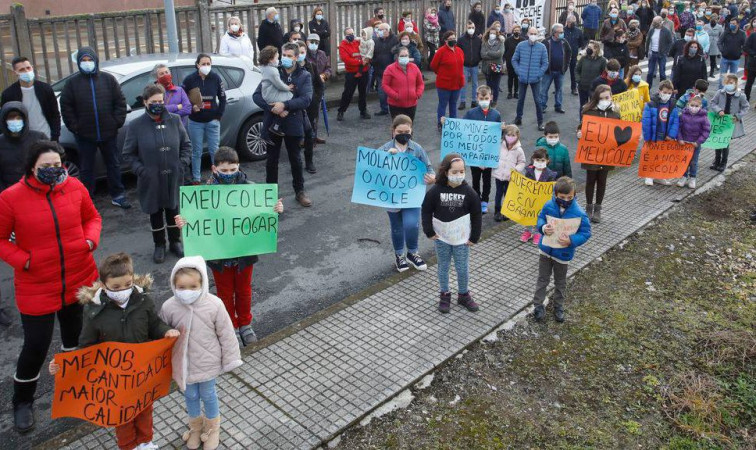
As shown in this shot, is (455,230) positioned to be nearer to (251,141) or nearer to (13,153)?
(13,153)

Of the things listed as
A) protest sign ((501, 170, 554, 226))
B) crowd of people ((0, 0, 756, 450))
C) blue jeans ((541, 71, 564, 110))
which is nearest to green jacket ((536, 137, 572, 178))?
crowd of people ((0, 0, 756, 450))

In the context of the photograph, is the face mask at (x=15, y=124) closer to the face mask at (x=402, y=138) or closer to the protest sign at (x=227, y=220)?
the protest sign at (x=227, y=220)

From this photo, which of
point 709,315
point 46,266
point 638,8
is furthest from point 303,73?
point 638,8

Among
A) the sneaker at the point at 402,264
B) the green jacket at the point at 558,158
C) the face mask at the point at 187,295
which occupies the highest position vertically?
the green jacket at the point at 558,158

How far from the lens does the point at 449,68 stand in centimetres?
1316

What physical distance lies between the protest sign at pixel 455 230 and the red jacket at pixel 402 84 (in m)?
5.77

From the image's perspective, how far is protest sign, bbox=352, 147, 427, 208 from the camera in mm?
7383

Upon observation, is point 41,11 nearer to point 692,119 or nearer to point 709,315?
point 692,119

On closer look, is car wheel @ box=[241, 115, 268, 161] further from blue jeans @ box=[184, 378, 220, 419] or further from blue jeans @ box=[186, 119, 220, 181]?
blue jeans @ box=[184, 378, 220, 419]

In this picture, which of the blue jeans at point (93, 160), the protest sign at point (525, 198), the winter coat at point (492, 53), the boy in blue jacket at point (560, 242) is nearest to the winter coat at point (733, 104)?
the protest sign at point (525, 198)

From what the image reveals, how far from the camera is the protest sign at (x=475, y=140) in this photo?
895cm

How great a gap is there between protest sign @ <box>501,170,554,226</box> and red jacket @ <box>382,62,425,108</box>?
163 inches

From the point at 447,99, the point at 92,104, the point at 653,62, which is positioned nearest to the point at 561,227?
the point at 92,104

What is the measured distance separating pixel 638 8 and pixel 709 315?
18627 mm
